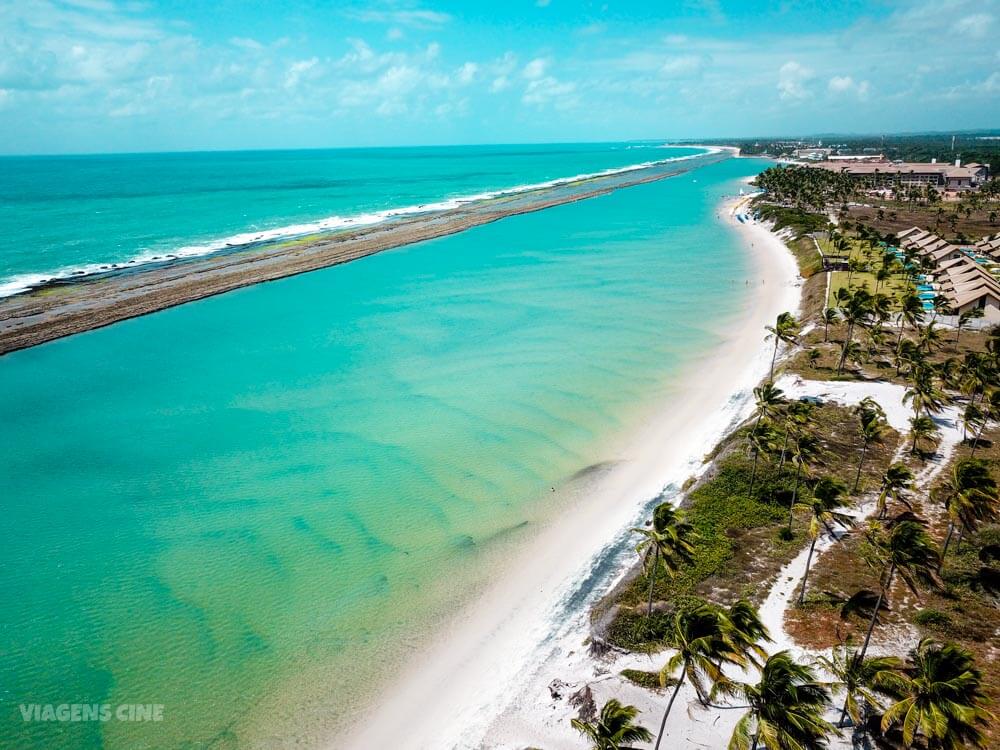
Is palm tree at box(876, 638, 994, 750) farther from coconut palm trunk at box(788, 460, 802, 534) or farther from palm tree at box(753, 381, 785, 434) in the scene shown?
palm tree at box(753, 381, 785, 434)

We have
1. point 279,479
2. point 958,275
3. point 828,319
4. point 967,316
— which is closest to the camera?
point 279,479

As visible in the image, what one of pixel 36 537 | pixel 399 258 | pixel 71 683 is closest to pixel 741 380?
pixel 71 683

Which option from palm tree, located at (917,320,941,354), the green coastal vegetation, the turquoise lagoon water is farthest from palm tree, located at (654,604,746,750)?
palm tree, located at (917,320,941,354)

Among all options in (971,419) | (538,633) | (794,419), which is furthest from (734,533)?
(971,419)

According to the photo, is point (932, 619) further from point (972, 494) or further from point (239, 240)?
point (239, 240)

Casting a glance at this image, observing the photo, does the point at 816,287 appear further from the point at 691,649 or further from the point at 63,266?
the point at 63,266

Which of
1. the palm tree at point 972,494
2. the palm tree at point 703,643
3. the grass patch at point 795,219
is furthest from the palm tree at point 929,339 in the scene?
the grass patch at point 795,219
